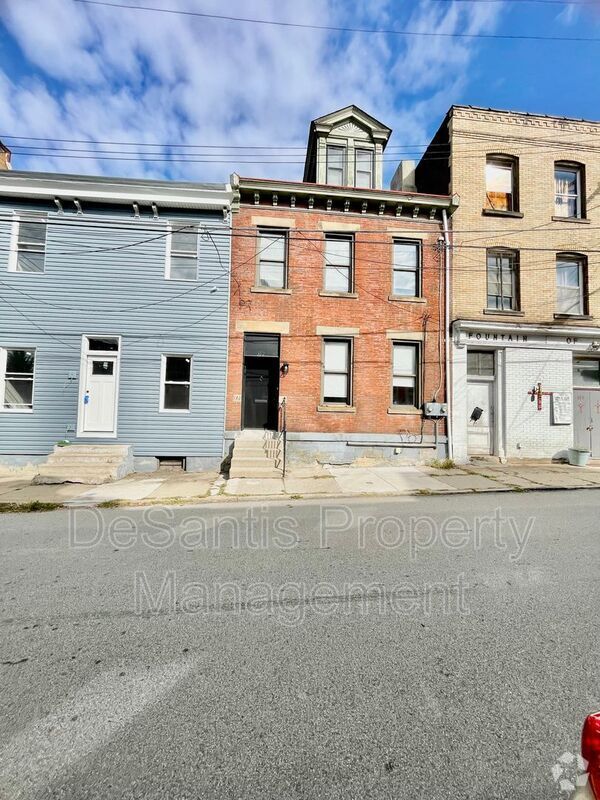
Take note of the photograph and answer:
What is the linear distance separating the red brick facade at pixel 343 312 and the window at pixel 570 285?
4095mm

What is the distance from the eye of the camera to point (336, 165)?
43.4 feet

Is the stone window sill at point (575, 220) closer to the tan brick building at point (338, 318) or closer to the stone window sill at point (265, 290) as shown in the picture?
the tan brick building at point (338, 318)

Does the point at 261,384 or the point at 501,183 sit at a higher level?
the point at 501,183

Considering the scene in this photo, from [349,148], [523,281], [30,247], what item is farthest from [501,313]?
[30,247]

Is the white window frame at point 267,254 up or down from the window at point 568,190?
down

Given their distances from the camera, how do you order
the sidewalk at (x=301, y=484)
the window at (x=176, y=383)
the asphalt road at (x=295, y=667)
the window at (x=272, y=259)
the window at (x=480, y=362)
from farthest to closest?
1. the window at (x=480, y=362)
2. the window at (x=272, y=259)
3. the window at (x=176, y=383)
4. the sidewalk at (x=301, y=484)
5. the asphalt road at (x=295, y=667)

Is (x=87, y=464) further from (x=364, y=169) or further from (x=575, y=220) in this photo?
(x=575, y=220)

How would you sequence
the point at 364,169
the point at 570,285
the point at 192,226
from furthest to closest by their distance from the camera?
the point at 364,169 < the point at 570,285 < the point at 192,226

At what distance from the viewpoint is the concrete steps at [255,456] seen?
10008 millimetres

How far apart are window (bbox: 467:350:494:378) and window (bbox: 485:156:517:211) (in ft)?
15.4

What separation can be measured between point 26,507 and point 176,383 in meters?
5.04

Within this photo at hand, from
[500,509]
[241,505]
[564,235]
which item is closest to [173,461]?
[241,505]

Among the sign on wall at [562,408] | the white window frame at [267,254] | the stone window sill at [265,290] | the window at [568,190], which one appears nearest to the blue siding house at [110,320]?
the stone window sill at [265,290]

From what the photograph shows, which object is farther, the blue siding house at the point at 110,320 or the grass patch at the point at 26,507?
the blue siding house at the point at 110,320
